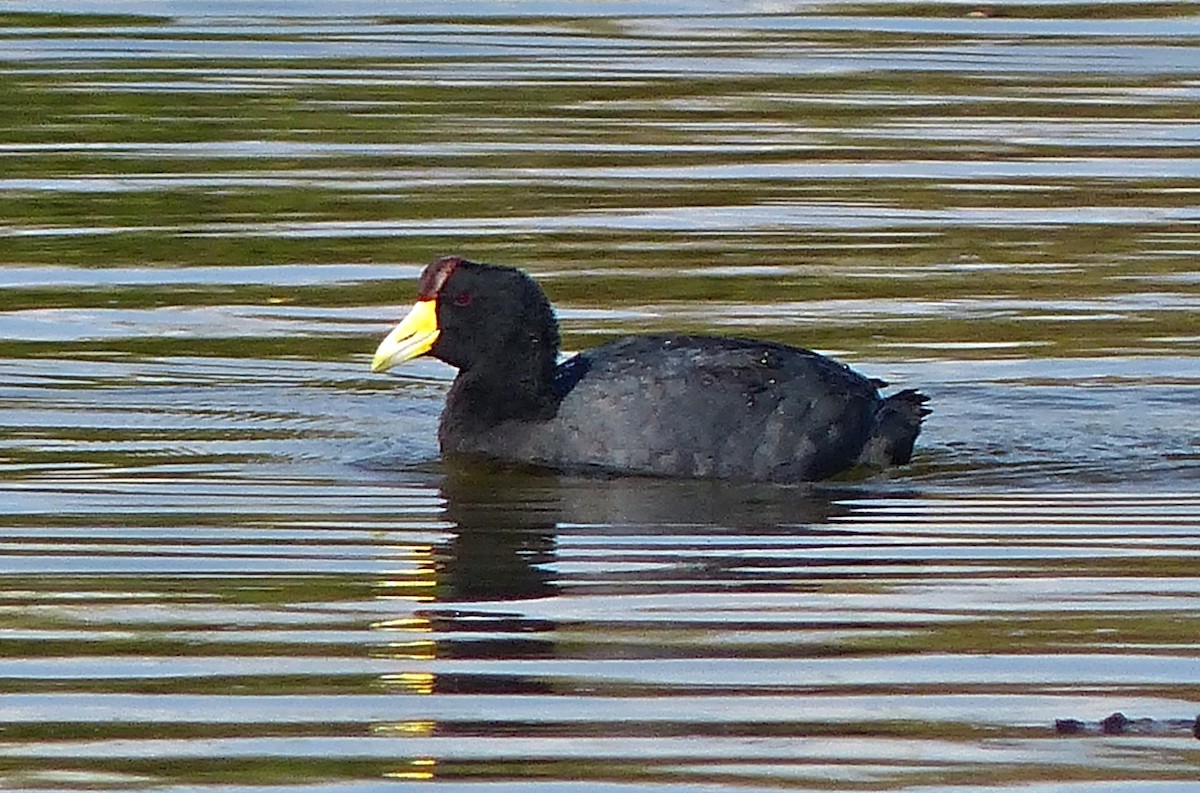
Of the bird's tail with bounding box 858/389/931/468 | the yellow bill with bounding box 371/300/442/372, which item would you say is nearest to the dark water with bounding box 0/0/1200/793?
the bird's tail with bounding box 858/389/931/468

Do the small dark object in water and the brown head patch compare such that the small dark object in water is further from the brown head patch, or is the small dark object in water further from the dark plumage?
the brown head patch

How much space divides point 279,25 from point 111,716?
1452 centimetres

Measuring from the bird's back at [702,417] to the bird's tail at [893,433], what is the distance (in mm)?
37

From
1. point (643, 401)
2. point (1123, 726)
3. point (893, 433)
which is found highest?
point (643, 401)

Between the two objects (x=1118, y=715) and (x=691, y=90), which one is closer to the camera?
(x=1118, y=715)

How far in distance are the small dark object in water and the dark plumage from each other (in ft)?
12.3

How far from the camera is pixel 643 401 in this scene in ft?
33.4

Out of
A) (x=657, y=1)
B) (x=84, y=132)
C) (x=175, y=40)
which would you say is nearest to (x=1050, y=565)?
(x=84, y=132)

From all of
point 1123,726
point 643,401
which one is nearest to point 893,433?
point 643,401

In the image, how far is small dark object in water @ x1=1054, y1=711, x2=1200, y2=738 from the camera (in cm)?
639

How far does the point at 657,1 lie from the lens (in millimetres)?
22219

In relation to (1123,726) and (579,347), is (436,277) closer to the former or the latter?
(579,347)

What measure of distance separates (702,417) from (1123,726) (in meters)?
3.84

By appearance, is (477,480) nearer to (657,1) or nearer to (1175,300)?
(1175,300)
